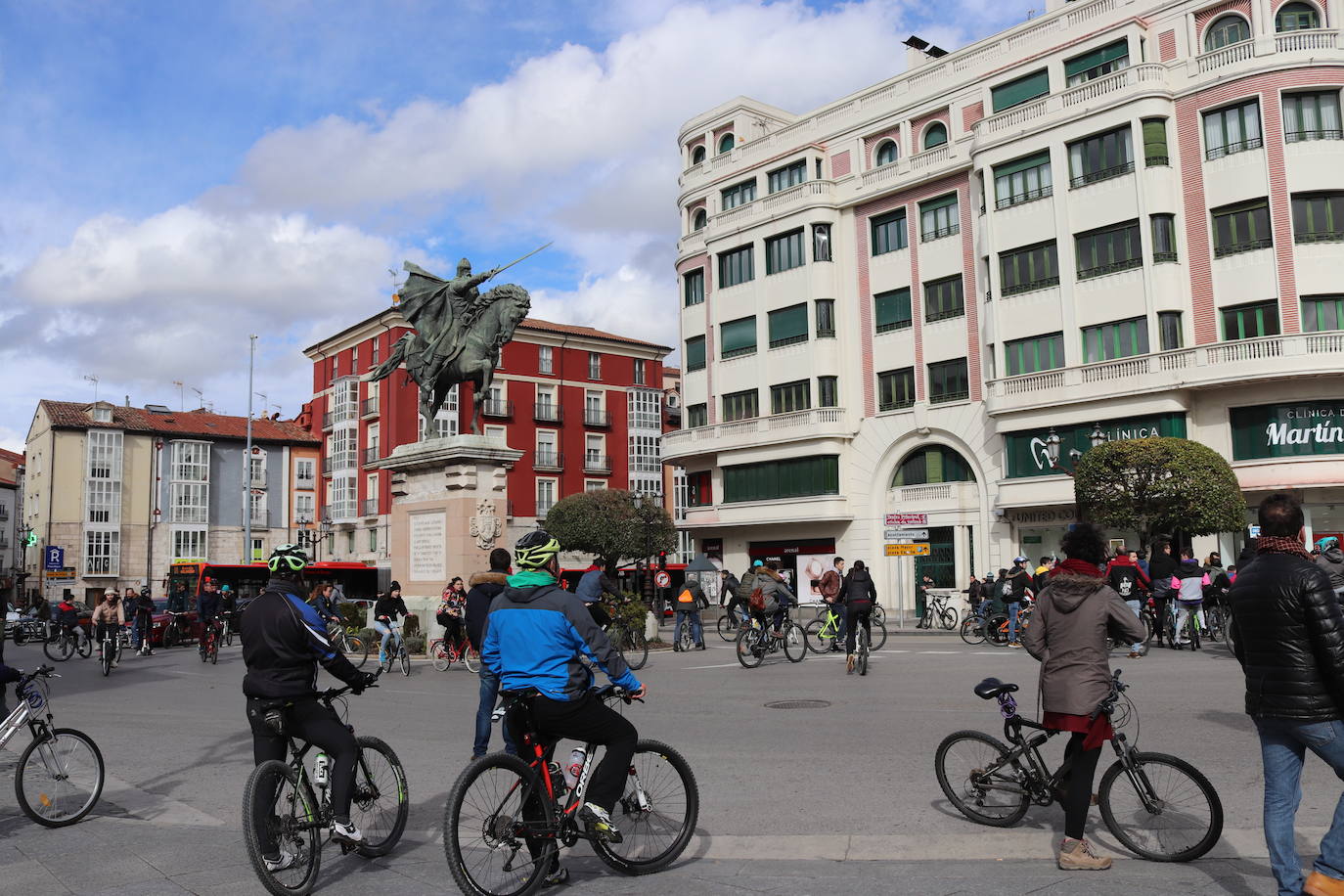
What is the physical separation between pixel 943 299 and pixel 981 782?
36460 mm

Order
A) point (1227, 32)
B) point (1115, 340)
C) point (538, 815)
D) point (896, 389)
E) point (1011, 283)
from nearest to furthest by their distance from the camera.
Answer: point (538, 815), point (1227, 32), point (1115, 340), point (1011, 283), point (896, 389)

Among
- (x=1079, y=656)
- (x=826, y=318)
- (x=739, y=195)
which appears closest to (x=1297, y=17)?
(x=826, y=318)

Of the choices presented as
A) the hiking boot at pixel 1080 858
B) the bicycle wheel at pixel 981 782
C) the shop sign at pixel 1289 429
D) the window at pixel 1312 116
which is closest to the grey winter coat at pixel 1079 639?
the hiking boot at pixel 1080 858

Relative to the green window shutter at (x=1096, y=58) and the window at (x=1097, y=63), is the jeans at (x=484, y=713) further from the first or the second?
the green window shutter at (x=1096, y=58)

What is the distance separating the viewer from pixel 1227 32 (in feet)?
113

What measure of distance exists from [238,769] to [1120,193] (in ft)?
A: 108

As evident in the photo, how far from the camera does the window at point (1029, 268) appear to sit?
1462 inches

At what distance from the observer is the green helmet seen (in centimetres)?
591

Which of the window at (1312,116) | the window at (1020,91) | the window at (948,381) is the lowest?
the window at (948,381)

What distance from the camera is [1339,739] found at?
4617 millimetres

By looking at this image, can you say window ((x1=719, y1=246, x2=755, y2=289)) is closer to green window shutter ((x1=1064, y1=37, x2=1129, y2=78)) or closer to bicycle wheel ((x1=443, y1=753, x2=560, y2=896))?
green window shutter ((x1=1064, y1=37, x2=1129, y2=78))

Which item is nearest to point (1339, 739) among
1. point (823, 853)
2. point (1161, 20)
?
point (823, 853)

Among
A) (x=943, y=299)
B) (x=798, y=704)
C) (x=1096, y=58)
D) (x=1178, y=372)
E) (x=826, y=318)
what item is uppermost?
(x=1096, y=58)

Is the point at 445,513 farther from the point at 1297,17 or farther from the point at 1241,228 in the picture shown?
the point at 1297,17
